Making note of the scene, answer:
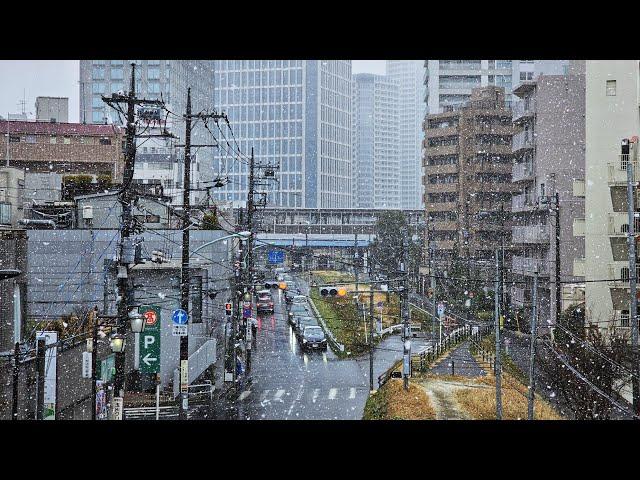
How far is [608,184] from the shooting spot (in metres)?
11.0

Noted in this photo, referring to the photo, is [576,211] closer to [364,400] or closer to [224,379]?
[364,400]

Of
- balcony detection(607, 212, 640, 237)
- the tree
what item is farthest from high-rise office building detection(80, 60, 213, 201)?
the tree

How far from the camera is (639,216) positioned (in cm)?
1027

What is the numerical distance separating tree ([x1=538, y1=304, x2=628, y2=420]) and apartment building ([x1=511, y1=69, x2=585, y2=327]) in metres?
5.11

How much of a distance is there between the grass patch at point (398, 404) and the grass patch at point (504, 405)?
22.3 inches

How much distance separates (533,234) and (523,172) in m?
2.36

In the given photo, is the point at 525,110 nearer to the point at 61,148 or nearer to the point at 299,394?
the point at 299,394

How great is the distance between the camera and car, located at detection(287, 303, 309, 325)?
19.0m

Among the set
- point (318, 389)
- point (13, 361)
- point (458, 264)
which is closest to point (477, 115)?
point (458, 264)

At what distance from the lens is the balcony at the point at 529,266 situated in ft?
51.8

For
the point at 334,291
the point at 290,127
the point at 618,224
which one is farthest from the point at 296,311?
the point at 290,127

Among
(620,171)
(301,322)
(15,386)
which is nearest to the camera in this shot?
(15,386)

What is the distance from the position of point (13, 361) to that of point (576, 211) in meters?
12.3
